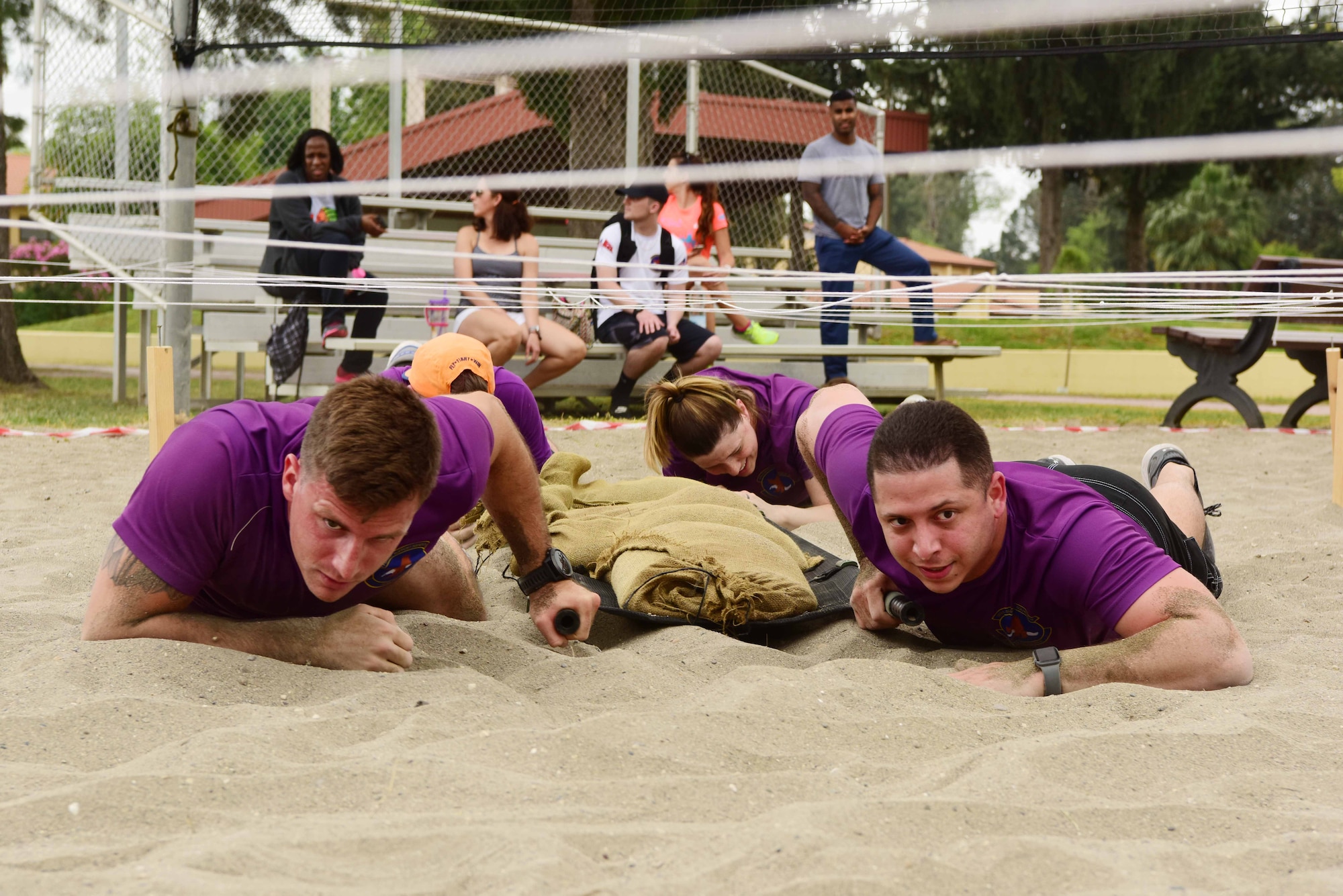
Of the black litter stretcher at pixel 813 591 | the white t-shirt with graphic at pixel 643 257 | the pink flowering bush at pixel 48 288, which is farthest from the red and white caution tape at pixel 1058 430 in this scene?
the pink flowering bush at pixel 48 288

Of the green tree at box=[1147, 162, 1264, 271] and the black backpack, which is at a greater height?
the green tree at box=[1147, 162, 1264, 271]

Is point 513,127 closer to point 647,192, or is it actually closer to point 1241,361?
point 647,192

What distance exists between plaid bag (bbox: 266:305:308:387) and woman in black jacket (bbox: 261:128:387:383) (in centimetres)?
14

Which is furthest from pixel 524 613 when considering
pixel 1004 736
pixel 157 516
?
pixel 1004 736

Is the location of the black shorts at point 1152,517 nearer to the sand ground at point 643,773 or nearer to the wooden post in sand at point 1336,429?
the sand ground at point 643,773

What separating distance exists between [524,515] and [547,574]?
16 cm

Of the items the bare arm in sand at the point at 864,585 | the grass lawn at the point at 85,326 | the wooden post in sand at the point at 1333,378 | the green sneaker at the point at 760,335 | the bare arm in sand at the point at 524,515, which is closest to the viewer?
the bare arm in sand at the point at 524,515

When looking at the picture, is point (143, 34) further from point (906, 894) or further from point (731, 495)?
point (906, 894)

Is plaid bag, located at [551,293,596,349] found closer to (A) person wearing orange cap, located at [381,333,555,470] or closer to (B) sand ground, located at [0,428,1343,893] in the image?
(A) person wearing orange cap, located at [381,333,555,470]

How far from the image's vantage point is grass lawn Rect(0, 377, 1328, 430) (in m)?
7.39

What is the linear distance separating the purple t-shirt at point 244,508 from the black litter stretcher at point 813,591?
2.04 ft

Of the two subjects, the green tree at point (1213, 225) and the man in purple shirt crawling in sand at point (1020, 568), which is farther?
the green tree at point (1213, 225)

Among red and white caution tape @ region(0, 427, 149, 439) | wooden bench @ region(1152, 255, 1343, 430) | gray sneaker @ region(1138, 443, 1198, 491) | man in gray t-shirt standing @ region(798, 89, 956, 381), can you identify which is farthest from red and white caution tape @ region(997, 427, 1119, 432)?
red and white caution tape @ region(0, 427, 149, 439)

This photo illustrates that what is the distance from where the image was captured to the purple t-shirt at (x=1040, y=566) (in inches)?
96.3
